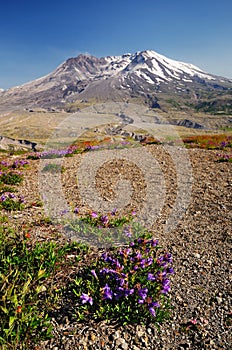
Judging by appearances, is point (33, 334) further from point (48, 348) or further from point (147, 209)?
point (147, 209)

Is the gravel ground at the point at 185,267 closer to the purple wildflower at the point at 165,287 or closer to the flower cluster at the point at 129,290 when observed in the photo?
the flower cluster at the point at 129,290

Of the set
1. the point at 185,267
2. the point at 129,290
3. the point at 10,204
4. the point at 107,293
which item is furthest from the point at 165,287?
the point at 10,204

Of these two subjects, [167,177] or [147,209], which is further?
[167,177]

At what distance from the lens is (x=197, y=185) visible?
33.3 ft

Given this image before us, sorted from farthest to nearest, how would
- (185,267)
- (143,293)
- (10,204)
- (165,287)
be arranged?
(10,204)
(185,267)
(165,287)
(143,293)

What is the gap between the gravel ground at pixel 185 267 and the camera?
150 inches

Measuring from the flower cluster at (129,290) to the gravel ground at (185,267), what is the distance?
19 centimetres

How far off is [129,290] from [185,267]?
169 centimetres

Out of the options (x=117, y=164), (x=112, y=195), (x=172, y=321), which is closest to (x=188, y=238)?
(x=172, y=321)

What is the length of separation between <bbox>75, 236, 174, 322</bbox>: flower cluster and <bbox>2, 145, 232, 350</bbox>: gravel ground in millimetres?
194

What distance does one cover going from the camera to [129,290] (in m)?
4.07

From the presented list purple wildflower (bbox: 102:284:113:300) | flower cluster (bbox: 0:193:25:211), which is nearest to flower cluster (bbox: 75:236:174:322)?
purple wildflower (bbox: 102:284:113:300)

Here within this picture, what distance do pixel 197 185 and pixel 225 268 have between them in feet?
17.0

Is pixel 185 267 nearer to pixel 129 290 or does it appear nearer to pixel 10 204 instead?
pixel 129 290
